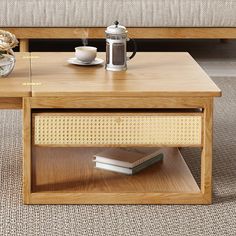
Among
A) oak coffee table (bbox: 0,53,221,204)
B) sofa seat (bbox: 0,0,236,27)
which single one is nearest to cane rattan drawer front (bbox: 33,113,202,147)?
oak coffee table (bbox: 0,53,221,204)

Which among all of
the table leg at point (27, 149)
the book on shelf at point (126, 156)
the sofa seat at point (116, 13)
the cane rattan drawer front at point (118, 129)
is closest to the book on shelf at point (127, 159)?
the book on shelf at point (126, 156)

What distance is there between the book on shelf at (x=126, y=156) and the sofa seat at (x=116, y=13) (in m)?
1.71

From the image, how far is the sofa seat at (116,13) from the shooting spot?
4668 millimetres

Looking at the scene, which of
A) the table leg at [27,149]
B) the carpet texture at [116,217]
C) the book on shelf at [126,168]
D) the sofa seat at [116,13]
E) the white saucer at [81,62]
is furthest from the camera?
the sofa seat at [116,13]

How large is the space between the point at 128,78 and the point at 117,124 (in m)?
0.26

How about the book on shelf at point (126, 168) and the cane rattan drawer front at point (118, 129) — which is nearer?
the cane rattan drawer front at point (118, 129)

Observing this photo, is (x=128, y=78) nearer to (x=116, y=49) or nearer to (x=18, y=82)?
(x=116, y=49)

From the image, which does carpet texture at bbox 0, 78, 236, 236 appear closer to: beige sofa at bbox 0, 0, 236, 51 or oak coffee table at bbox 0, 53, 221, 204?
oak coffee table at bbox 0, 53, 221, 204

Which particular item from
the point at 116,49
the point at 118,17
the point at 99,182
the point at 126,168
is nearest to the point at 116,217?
the point at 99,182

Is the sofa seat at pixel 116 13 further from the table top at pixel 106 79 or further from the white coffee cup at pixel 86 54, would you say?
the white coffee cup at pixel 86 54

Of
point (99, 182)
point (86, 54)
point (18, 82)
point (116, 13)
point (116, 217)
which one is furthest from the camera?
point (116, 13)

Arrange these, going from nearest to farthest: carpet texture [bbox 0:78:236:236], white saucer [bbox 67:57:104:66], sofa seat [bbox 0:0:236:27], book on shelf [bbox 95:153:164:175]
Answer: carpet texture [bbox 0:78:236:236] < book on shelf [bbox 95:153:164:175] < white saucer [bbox 67:57:104:66] < sofa seat [bbox 0:0:236:27]

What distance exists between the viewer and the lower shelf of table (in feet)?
8.93

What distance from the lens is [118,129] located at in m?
2.66
